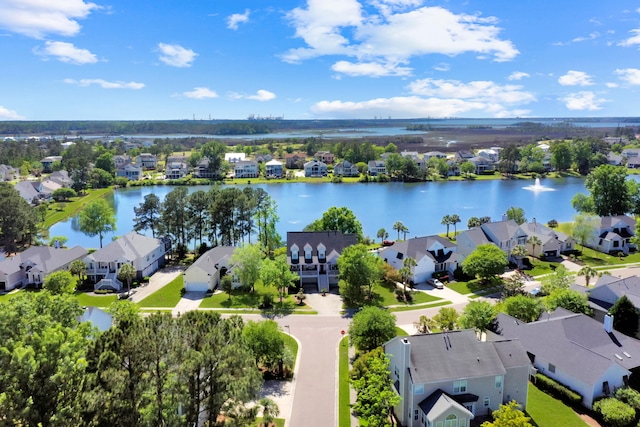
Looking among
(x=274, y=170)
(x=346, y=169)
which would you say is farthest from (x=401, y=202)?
(x=274, y=170)

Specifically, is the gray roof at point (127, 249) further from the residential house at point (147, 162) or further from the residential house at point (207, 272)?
the residential house at point (147, 162)

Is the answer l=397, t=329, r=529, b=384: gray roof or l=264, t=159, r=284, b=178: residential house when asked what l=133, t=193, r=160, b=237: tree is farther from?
l=264, t=159, r=284, b=178: residential house

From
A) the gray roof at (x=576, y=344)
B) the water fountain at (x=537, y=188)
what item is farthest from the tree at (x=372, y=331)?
the water fountain at (x=537, y=188)

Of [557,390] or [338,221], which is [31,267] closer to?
[338,221]

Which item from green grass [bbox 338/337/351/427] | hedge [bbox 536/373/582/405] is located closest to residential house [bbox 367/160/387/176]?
green grass [bbox 338/337/351/427]

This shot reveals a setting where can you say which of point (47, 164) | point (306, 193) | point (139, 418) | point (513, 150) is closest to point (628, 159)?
point (513, 150)
